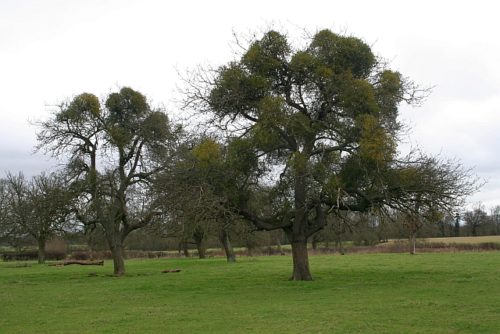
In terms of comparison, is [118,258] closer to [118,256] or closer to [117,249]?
[118,256]

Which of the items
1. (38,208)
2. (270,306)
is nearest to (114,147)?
(38,208)

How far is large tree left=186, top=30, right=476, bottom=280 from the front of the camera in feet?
69.0

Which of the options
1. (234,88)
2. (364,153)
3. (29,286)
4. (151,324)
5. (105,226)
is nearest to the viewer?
(151,324)

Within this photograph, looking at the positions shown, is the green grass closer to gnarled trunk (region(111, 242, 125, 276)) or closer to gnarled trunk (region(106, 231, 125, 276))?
gnarled trunk (region(106, 231, 125, 276))

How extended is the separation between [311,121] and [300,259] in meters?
5.82

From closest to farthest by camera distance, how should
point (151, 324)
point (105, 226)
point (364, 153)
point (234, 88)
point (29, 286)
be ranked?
1. point (151, 324)
2. point (364, 153)
3. point (234, 88)
4. point (29, 286)
5. point (105, 226)

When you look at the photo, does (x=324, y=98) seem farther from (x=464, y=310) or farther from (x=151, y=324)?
(x=151, y=324)

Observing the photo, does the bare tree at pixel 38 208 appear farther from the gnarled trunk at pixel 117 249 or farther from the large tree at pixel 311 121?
the large tree at pixel 311 121

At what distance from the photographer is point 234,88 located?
2200 centimetres

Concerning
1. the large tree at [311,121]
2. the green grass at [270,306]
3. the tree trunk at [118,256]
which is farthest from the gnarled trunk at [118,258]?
the large tree at [311,121]

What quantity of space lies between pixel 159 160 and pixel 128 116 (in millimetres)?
3368

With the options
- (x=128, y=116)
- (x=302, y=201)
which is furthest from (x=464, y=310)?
(x=128, y=116)

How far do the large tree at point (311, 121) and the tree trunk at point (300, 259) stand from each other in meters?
0.04

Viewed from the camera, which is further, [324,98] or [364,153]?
[324,98]
